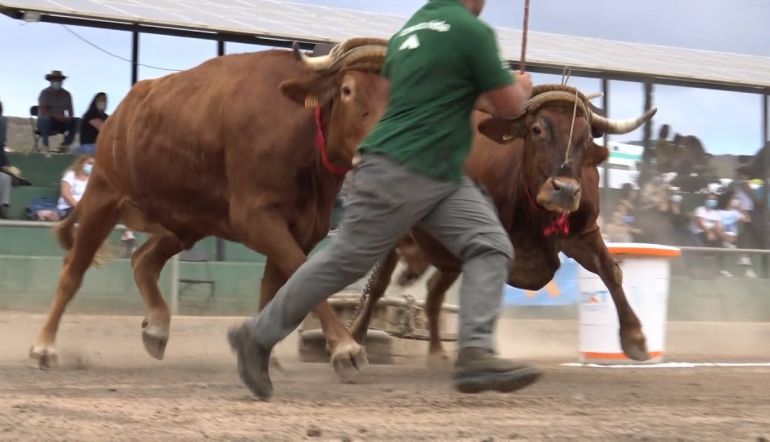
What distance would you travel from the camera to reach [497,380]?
4.90 meters

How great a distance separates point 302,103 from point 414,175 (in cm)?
239

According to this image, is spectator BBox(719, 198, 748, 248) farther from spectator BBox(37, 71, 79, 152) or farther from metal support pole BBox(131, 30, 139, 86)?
spectator BBox(37, 71, 79, 152)

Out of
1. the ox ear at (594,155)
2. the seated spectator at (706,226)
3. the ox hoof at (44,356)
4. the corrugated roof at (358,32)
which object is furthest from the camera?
the seated spectator at (706,226)

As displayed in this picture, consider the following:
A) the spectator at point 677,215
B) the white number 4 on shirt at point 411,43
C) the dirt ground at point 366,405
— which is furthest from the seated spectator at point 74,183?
the white number 4 on shirt at point 411,43

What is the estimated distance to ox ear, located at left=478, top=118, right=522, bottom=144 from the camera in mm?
7594

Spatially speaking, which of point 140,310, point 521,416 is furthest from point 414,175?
point 140,310

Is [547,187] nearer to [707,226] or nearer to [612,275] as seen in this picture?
[612,275]

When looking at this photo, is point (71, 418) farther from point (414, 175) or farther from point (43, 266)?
point (43, 266)

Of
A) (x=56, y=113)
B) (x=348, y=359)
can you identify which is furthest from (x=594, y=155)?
(x=56, y=113)

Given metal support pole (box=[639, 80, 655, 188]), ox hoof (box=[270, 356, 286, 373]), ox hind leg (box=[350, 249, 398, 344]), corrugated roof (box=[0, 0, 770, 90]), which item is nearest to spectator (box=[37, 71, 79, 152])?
corrugated roof (box=[0, 0, 770, 90])

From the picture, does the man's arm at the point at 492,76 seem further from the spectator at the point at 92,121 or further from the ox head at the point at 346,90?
the spectator at the point at 92,121

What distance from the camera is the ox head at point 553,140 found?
723 centimetres

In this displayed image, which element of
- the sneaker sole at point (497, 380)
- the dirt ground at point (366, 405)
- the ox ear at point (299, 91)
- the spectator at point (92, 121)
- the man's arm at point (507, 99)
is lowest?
the dirt ground at point (366, 405)

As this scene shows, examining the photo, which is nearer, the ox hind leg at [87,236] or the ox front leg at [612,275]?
the ox front leg at [612,275]
